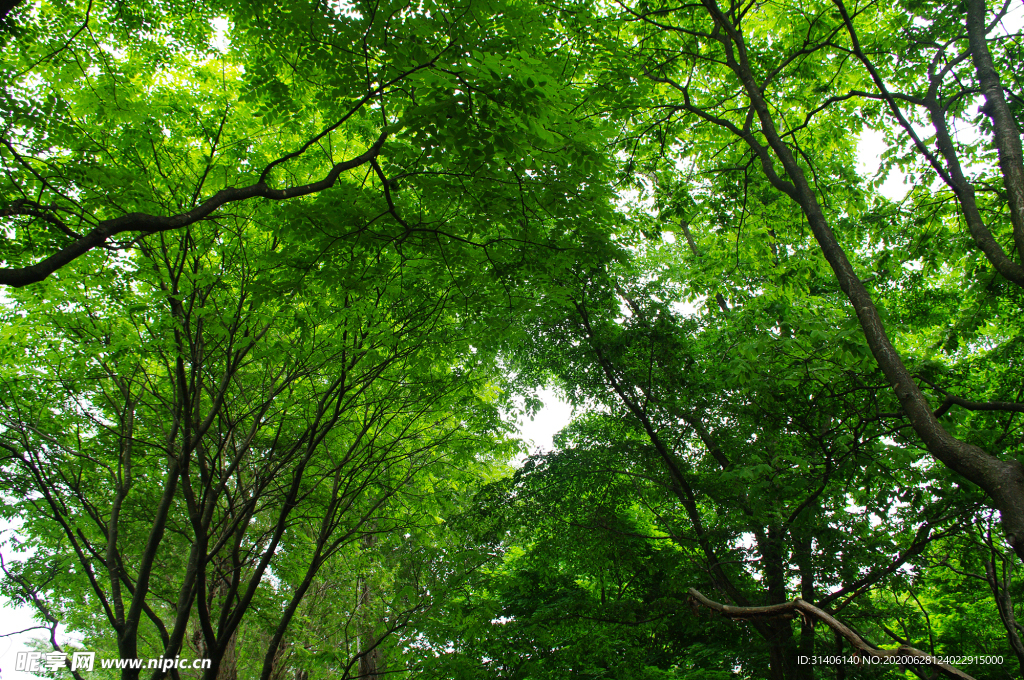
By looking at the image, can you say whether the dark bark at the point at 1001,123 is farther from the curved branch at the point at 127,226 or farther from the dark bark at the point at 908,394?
the curved branch at the point at 127,226

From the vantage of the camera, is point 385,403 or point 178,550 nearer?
point 385,403

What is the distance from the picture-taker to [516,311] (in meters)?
5.52

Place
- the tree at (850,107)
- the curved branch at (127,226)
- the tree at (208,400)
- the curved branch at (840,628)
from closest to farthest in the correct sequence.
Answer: the curved branch at (840,628)
the curved branch at (127,226)
the tree at (850,107)
the tree at (208,400)

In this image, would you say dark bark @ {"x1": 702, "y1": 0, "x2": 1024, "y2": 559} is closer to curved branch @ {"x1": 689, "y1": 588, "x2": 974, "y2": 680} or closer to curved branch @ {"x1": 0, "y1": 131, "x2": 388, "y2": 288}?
curved branch @ {"x1": 689, "y1": 588, "x2": 974, "y2": 680}

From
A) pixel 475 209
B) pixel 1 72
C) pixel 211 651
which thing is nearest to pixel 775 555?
pixel 475 209

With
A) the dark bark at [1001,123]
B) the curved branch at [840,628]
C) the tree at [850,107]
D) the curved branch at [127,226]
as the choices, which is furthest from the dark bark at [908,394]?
the curved branch at [127,226]

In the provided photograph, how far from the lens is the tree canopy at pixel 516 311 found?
12.7 ft

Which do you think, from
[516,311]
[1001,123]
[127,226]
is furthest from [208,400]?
[1001,123]

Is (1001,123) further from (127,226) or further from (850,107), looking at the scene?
(127,226)

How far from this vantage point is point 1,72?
155 inches

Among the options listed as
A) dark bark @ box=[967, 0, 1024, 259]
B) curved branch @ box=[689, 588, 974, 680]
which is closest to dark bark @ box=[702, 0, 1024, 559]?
dark bark @ box=[967, 0, 1024, 259]

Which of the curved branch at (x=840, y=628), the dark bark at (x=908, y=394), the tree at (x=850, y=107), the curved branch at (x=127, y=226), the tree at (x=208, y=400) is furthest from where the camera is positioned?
the tree at (x=208, y=400)

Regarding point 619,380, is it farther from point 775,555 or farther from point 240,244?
point 240,244

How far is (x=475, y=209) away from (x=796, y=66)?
14.4 feet
